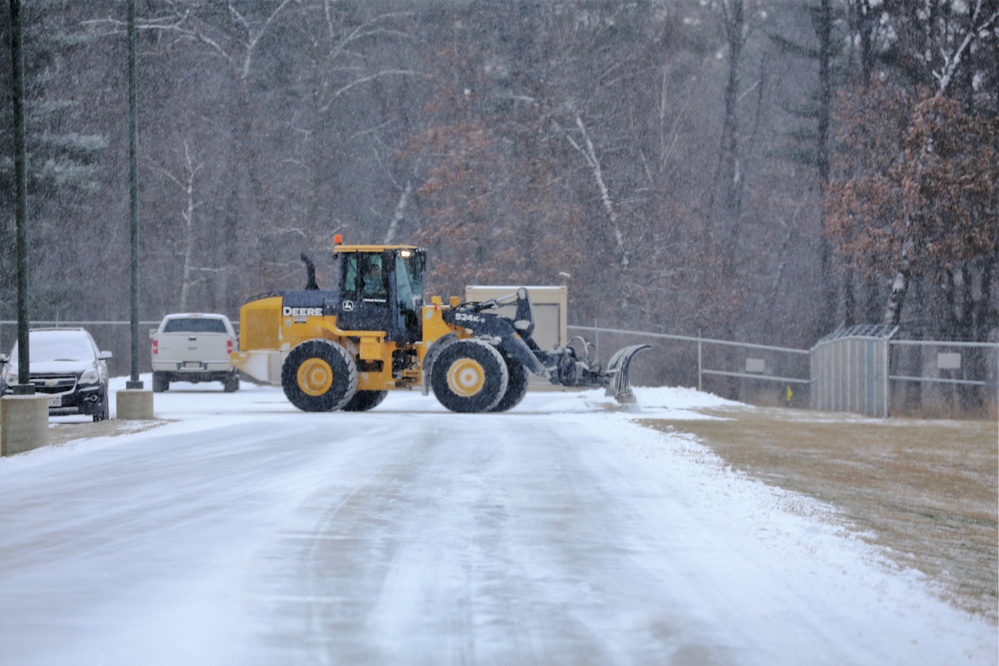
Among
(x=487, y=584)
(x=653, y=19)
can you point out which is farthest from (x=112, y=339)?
(x=487, y=584)

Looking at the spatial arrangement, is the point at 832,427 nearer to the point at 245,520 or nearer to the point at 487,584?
the point at 245,520

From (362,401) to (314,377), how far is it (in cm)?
208

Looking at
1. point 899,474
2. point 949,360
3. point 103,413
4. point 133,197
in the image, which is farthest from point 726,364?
point 899,474

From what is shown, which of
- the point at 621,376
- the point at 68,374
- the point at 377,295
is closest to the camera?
the point at 68,374

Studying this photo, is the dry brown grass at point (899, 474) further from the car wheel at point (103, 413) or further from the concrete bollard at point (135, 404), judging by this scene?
the car wheel at point (103, 413)

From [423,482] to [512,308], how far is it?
20147 millimetres

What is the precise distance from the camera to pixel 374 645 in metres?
7.94

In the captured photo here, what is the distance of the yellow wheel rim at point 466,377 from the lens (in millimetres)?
26234

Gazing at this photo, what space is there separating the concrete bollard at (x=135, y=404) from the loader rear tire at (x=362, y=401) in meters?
4.48

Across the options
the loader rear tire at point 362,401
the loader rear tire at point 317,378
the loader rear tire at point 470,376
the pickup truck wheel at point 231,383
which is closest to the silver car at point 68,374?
the loader rear tire at point 317,378

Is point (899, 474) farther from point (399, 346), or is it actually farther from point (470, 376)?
point (399, 346)

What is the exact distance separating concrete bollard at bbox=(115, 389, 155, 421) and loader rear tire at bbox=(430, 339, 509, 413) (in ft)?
16.1

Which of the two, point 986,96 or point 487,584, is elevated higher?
point 986,96

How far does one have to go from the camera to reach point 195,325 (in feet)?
119
